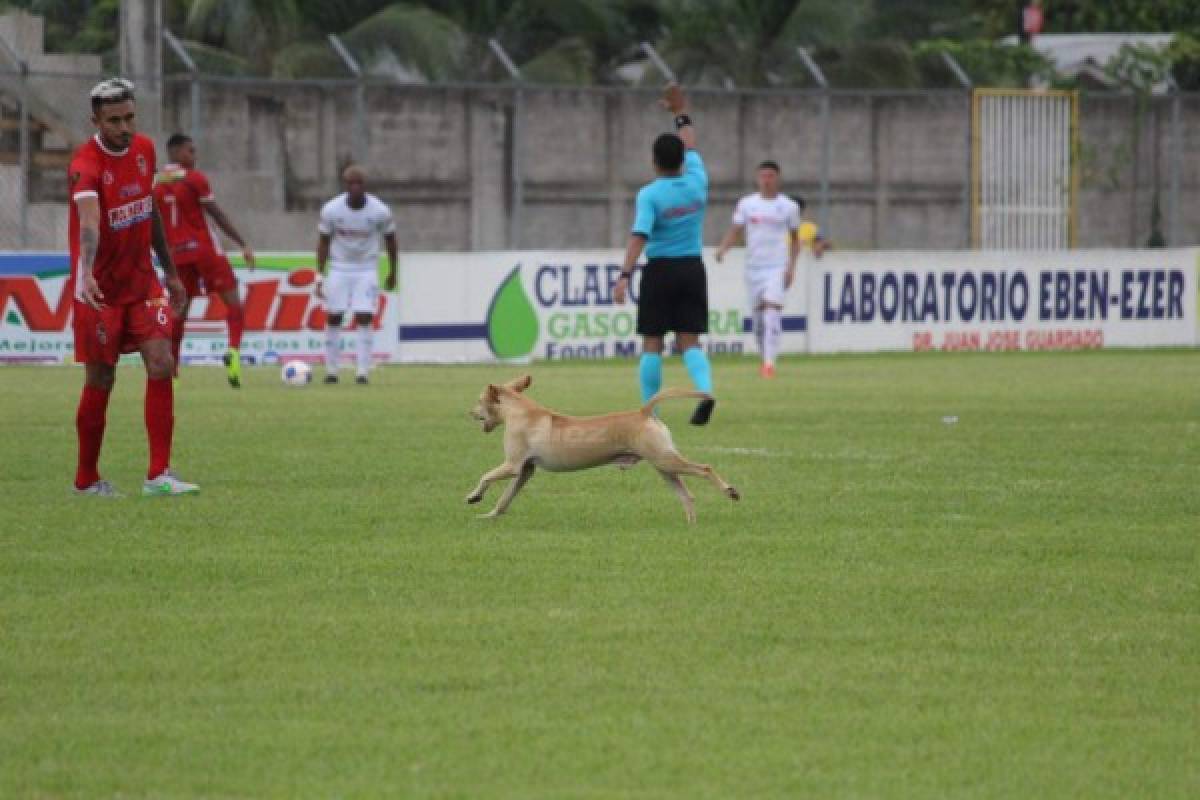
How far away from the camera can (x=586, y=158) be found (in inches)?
1419

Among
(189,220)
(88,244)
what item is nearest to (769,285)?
(189,220)

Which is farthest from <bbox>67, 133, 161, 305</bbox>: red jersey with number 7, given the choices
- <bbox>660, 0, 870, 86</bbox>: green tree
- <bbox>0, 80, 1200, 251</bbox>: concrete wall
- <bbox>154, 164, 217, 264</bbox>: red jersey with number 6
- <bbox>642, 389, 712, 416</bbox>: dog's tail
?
<bbox>660, 0, 870, 86</bbox>: green tree

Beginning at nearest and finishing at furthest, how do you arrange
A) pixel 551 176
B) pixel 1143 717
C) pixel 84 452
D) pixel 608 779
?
pixel 608 779 < pixel 1143 717 < pixel 84 452 < pixel 551 176

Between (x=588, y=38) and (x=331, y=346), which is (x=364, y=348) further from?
(x=588, y=38)

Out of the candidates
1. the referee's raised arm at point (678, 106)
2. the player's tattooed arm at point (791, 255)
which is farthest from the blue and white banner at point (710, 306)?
the referee's raised arm at point (678, 106)

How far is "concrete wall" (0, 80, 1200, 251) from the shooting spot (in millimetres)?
33844

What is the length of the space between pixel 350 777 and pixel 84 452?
6.51 metres

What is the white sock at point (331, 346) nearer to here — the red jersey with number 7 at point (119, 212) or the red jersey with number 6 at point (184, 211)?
the red jersey with number 6 at point (184, 211)

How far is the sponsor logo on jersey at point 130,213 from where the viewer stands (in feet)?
39.1

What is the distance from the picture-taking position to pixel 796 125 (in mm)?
37281

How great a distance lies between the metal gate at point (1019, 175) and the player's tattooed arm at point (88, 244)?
1011 inches

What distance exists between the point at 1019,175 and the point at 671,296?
2061cm

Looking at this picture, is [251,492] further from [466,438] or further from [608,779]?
[608,779]

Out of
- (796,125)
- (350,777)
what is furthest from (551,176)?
(350,777)
